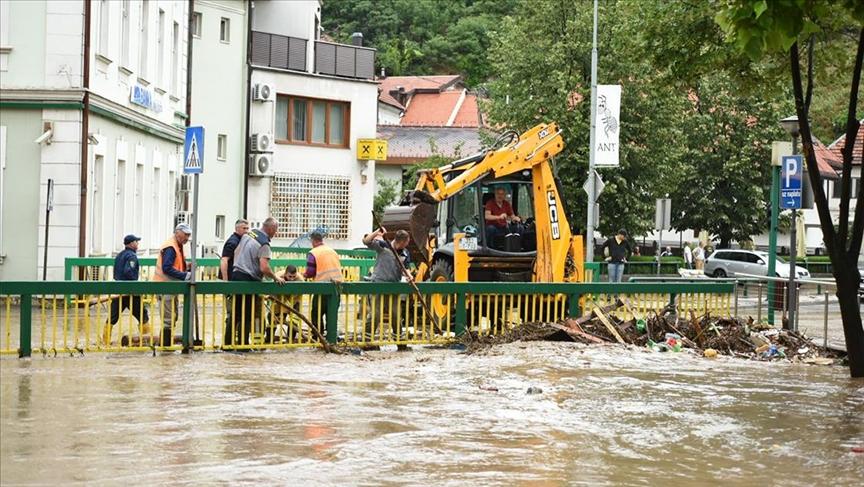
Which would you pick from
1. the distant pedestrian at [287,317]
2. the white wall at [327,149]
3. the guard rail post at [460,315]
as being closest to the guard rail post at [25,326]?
the distant pedestrian at [287,317]

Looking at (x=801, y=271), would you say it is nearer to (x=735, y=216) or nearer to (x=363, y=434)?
(x=735, y=216)

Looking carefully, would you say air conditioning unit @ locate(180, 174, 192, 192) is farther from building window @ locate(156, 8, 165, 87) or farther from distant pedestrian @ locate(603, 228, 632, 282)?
distant pedestrian @ locate(603, 228, 632, 282)

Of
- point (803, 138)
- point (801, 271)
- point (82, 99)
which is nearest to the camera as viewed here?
point (803, 138)

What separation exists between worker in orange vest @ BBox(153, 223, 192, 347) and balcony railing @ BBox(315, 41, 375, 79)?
96.9 feet

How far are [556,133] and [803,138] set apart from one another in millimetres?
6444

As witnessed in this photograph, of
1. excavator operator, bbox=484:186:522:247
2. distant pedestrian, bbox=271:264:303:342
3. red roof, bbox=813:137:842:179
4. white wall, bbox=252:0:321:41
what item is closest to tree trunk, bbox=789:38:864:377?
distant pedestrian, bbox=271:264:303:342

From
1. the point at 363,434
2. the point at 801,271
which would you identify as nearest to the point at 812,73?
the point at 363,434

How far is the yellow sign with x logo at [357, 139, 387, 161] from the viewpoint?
49000 millimetres

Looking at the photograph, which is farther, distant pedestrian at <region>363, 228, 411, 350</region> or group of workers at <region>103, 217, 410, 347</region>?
distant pedestrian at <region>363, 228, 411, 350</region>

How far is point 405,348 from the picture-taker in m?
20.0

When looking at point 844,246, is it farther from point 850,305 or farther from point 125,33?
point 125,33

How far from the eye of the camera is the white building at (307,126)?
154 ft

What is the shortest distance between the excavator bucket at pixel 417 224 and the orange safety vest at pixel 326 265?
10.1ft

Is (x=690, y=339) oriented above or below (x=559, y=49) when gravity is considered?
below
